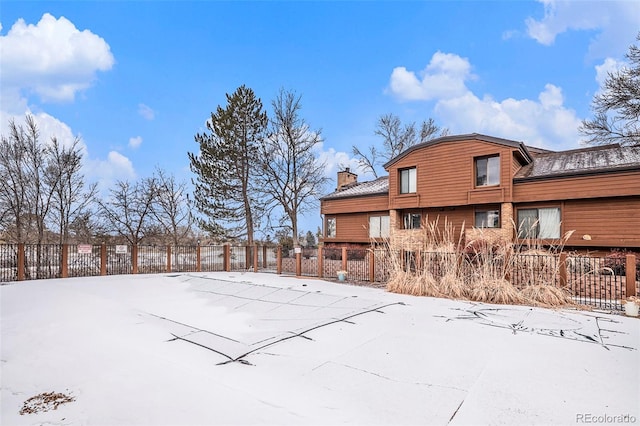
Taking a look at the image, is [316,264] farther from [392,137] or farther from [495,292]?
[392,137]

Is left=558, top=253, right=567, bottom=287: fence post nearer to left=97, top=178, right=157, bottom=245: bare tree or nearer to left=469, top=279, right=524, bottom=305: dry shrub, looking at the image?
left=469, top=279, right=524, bottom=305: dry shrub

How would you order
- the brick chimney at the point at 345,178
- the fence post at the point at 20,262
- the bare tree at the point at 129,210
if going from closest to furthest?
the fence post at the point at 20,262 < the bare tree at the point at 129,210 < the brick chimney at the point at 345,178

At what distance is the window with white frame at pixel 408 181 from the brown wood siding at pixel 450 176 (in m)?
0.28

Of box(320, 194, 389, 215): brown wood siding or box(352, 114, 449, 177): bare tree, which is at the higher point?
box(352, 114, 449, 177): bare tree

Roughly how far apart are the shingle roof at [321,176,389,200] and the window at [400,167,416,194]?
1.00 m

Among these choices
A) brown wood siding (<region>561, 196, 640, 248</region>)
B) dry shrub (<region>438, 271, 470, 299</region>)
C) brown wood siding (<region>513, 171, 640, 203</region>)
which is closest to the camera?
dry shrub (<region>438, 271, 470, 299</region>)

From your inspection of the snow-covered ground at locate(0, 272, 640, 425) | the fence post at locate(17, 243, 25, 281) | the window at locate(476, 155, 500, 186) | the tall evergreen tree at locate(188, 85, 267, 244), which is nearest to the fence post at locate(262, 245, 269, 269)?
the tall evergreen tree at locate(188, 85, 267, 244)

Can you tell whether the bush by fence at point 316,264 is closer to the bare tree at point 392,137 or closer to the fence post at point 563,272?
the fence post at point 563,272

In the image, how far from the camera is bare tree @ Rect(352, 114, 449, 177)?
2628cm

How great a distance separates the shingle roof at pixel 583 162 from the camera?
39.8 ft

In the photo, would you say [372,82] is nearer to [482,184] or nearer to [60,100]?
[482,184]

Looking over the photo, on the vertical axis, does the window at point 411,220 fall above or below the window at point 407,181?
below

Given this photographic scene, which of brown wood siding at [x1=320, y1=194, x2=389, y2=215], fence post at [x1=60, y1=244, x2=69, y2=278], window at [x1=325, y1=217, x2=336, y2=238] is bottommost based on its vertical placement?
fence post at [x1=60, y1=244, x2=69, y2=278]

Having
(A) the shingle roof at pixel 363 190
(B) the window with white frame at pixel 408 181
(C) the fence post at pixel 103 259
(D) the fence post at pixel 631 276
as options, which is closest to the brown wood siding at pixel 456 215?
(B) the window with white frame at pixel 408 181
